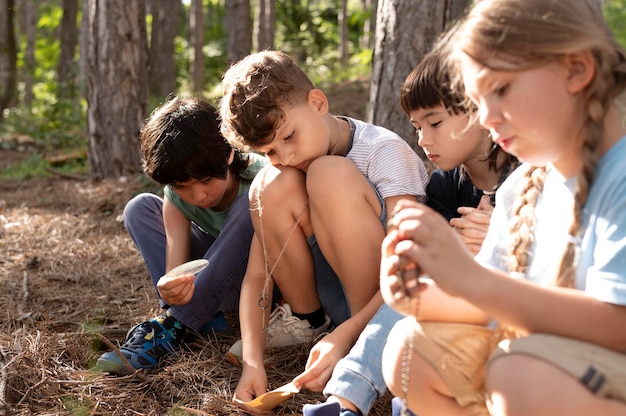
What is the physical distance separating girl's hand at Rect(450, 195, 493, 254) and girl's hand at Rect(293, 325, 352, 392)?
45 centimetres

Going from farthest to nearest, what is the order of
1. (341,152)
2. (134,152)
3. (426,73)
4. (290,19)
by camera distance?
(290,19) → (134,152) → (341,152) → (426,73)

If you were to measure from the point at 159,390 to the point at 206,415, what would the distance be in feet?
0.97

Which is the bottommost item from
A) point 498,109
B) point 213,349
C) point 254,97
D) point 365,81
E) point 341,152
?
point 365,81

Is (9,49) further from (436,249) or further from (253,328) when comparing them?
(436,249)

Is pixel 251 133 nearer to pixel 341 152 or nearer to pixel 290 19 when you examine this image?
pixel 341 152

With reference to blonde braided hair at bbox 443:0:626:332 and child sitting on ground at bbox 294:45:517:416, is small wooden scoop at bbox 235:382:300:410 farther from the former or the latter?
blonde braided hair at bbox 443:0:626:332

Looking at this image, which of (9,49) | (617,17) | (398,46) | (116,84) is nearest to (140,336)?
(398,46)

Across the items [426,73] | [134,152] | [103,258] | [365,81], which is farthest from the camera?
[365,81]

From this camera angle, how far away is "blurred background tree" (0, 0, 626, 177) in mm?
3656

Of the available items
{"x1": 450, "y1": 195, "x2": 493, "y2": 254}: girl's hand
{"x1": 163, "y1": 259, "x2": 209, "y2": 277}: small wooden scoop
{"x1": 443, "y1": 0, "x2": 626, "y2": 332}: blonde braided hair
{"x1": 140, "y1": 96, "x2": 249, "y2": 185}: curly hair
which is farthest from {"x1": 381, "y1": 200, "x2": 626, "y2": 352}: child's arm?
{"x1": 140, "y1": 96, "x2": 249, "y2": 185}: curly hair

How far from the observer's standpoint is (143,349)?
246 centimetres

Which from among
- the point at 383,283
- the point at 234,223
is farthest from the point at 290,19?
the point at 383,283

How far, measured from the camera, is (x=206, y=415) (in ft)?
6.81

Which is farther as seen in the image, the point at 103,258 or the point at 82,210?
the point at 82,210
